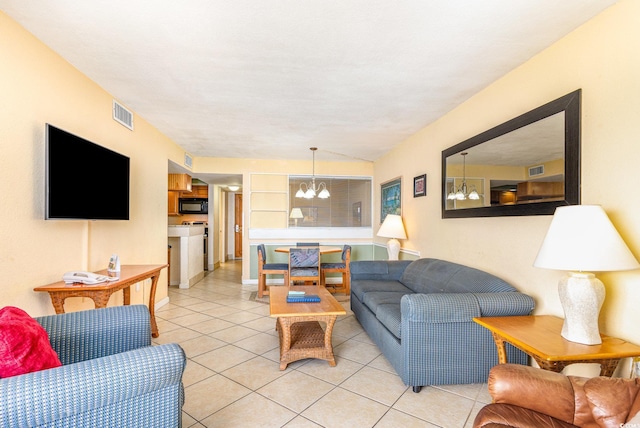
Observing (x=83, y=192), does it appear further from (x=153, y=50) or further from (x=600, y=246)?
(x=600, y=246)

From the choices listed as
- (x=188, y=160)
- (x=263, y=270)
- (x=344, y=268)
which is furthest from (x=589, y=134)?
(x=188, y=160)

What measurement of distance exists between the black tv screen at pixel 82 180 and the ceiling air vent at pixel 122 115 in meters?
0.46

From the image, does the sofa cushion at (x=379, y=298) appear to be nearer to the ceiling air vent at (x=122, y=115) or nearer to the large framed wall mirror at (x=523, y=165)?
the large framed wall mirror at (x=523, y=165)

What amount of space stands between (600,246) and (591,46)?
4.05 feet

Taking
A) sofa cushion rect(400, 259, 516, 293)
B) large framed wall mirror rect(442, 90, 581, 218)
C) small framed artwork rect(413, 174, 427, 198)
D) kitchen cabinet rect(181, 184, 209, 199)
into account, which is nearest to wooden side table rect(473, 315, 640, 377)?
sofa cushion rect(400, 259, 516, 293)

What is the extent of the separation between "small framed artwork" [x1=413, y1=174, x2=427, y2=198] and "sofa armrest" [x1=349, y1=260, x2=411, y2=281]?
1008mm

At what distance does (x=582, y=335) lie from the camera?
62.5 inches

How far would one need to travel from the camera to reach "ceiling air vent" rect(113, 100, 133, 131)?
3033mm

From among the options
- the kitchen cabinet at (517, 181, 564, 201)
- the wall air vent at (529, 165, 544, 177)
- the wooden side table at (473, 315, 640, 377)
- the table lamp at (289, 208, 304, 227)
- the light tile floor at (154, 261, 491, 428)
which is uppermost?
the wall air vent at (529, 165, 544, 177)

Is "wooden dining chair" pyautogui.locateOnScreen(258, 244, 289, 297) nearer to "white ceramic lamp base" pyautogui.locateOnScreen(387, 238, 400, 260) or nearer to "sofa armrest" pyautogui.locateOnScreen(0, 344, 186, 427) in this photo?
"white ceramic lamp base" pyautogui.locateOnScreen(387, 238, 400, 260)

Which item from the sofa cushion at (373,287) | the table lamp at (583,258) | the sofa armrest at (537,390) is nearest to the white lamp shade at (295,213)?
the sofa cushion at (373,287)

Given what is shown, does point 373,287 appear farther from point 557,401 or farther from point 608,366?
point 557,401

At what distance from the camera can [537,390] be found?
49.1 inches

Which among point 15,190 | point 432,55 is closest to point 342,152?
point 432,55
